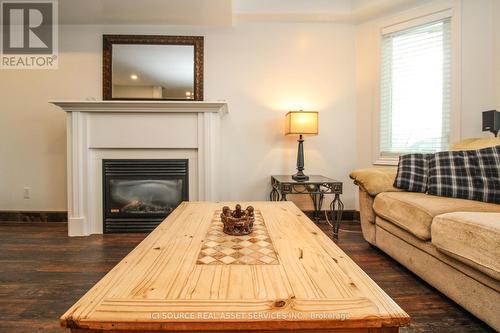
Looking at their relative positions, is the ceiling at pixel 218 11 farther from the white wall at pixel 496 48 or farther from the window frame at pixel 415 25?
the white wall at pixel 496 48

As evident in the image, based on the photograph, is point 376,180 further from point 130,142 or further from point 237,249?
point 130,142

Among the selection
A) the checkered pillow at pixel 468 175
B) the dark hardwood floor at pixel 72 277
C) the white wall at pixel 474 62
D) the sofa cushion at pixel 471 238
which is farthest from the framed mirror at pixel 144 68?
the white wall at pixel 474 62

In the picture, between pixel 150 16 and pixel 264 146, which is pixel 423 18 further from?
pixel 150 16

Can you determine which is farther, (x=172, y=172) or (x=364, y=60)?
(x=364, y=60)

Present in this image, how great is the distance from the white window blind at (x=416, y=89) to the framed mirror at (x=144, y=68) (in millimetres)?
2316

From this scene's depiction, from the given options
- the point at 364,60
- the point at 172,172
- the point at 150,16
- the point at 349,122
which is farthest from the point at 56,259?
the point at 364,60

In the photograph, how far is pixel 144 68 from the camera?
3156mm

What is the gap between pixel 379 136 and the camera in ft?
10.3

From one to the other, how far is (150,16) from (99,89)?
1.02 m

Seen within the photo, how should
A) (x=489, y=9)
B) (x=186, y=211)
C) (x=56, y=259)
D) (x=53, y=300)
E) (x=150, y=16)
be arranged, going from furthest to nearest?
(x=150, y=16), (x=489, y=9), (x=56, y=259), (x=186, y=211), (x=53, y=300)

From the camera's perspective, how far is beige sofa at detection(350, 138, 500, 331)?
1197mm

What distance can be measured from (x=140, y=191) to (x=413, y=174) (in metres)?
2.57

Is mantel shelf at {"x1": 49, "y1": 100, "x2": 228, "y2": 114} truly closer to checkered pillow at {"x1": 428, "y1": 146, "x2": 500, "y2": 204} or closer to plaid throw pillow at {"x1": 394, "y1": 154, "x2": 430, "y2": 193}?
plaid throw pillow at {"x1": 394, "y1": 154, "x2": 430, "y2": 193}

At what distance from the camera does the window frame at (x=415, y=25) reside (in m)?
2.73
